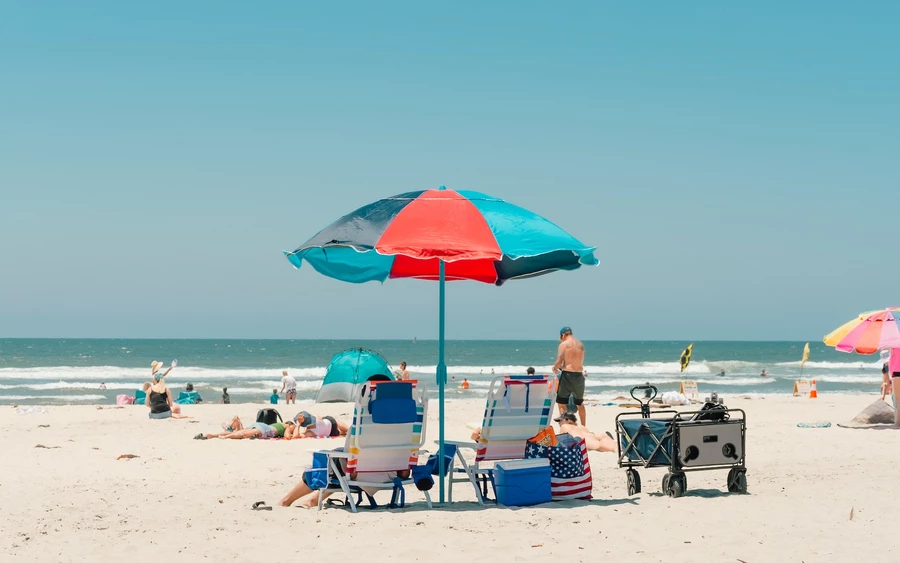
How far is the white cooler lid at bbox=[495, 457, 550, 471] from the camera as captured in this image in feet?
24.1

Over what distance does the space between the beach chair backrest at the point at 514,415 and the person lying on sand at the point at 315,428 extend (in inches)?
249

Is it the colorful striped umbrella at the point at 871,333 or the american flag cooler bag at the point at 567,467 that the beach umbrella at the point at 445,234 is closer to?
the american flag cooler bag at the point at 567,467

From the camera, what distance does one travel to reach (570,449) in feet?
24.8

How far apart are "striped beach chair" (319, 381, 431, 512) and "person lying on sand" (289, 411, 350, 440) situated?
21.3 ft

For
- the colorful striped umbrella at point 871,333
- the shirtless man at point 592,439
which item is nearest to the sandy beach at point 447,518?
the shirtless man at point 592,439

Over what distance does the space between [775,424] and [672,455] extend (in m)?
8.84

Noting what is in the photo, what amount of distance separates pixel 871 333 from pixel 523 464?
7.46 meters

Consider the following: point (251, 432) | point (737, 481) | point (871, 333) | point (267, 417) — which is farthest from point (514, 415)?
point (267, 417)

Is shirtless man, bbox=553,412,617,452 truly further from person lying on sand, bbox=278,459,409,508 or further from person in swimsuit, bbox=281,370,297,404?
person in swimsuit, bbox=281,370,297,404

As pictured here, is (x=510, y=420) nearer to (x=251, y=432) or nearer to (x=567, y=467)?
(x=567, y=467)

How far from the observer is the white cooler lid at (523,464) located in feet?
24.1

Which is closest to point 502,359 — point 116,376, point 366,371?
point 116,376

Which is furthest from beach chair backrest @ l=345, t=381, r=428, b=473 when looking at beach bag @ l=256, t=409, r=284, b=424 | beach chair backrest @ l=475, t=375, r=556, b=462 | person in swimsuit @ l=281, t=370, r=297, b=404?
person in swimsuit @ l=281, t=370, r=297, b=404

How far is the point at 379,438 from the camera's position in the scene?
23.2 ft
